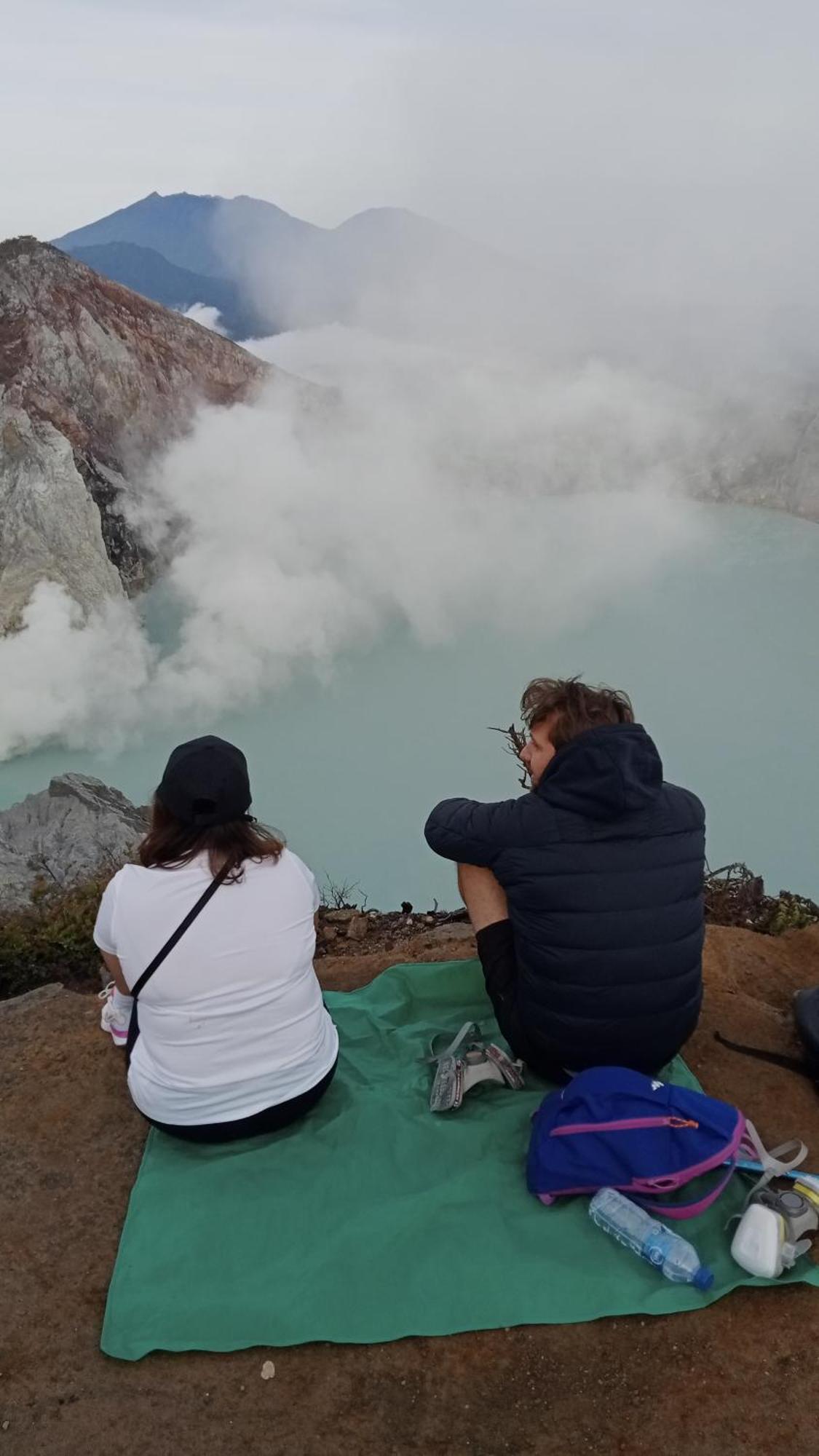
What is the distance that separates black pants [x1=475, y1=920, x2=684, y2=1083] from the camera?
307 cm

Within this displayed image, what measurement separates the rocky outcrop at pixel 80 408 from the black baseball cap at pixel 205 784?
41.9 feet

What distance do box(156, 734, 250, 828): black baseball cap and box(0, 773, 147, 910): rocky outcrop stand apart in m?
4.53

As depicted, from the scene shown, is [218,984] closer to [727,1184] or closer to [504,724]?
[727,1184]

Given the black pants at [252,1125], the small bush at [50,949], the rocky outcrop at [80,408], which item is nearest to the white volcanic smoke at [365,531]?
the rocky outcrop at [80,408]

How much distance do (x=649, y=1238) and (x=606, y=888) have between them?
979 mm

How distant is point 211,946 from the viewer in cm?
265

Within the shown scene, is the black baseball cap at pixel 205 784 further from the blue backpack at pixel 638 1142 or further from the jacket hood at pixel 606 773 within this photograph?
the blue backpack at pixel 638 1142

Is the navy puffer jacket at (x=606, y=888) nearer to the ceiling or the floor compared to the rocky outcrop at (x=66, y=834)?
nearer to the ceiling

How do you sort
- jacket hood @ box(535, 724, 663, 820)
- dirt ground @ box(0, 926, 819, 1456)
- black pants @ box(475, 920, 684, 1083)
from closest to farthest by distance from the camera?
dirt ground @ box(0, 926, 819, 1456)
jacket hood @ box(535, 724, 663, 820)
black pants @ box(475, 920, 684, 1083)

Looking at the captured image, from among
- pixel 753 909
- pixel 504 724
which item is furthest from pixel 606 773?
pixel 504 724

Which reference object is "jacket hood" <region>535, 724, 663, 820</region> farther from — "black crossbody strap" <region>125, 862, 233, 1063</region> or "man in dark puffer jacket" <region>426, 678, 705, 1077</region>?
"black crossbody strap" <region>125, 862, 233, 1063</region>

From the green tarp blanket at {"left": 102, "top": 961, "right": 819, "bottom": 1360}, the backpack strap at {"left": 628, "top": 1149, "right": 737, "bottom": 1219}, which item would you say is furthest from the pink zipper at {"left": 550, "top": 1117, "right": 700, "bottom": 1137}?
the green tarp blanket at {"left": 102, "top": 961, "right": 819, "bottom": 1360}

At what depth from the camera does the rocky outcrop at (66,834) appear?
7.64m

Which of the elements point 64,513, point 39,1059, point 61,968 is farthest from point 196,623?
point 39,1059
